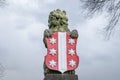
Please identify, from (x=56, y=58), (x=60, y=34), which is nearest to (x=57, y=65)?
(x=56, y=58)

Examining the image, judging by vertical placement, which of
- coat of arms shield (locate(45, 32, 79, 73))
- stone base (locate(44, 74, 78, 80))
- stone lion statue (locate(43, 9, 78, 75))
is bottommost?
stone base (locate(44, 74, 78, 80))

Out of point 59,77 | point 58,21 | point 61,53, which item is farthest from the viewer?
point 58,21

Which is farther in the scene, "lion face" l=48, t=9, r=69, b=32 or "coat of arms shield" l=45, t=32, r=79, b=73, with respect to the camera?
"lion face" l=48, t=9, r=69, b=32

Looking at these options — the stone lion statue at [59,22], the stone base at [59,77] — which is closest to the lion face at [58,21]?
the stone lion statue at [59,22]

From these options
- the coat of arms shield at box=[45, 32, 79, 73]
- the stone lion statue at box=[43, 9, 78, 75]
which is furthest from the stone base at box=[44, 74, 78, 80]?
the stone lion statue at box=[43, 9, 78, 75]

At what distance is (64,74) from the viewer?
1088 cm

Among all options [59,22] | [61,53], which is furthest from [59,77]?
[59,22]

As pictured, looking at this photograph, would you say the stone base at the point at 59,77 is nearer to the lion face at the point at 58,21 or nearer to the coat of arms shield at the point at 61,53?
the coat of arms shield at the point at 61,53

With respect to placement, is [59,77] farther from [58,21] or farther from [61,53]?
[58,21]

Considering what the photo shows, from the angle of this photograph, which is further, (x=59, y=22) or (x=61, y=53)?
(x=59, y=22)

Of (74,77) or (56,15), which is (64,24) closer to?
(56,15)

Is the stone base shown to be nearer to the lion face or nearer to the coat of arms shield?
the coat of arms shield

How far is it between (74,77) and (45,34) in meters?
1.43

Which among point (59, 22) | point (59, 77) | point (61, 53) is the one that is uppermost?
point (59, 22)
